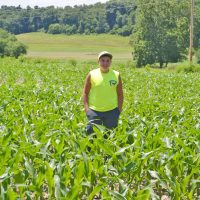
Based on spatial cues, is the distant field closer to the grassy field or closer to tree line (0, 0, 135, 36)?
tree line (0, 0, 135, 36)

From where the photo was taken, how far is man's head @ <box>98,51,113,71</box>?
608 centimetres

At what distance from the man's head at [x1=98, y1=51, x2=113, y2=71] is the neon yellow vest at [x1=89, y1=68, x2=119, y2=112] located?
22 centimetres

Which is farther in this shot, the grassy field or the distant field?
the distant field

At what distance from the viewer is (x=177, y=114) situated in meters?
8.64

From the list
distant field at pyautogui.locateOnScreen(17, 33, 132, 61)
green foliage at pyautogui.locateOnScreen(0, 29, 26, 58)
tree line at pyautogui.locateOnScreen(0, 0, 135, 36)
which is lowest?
distant field at pyautogui.locateOnScreen(17, 33, 132, 61)

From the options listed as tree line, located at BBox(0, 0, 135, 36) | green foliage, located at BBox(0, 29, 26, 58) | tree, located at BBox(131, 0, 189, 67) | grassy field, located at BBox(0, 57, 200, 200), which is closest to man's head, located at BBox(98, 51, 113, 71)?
grassy field, located at BBox(0, 57, 200, 200)

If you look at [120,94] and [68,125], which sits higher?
[120,94]

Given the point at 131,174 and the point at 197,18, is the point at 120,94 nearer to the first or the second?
the point at 131,174

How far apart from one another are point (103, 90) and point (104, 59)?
529 mm

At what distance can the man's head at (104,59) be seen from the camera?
608cm

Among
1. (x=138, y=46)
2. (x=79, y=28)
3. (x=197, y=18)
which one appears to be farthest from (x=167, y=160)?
(x=79, y=28)

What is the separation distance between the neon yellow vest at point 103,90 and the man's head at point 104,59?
0.72 ft

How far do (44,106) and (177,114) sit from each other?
2847mm

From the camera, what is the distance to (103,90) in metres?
6.47
